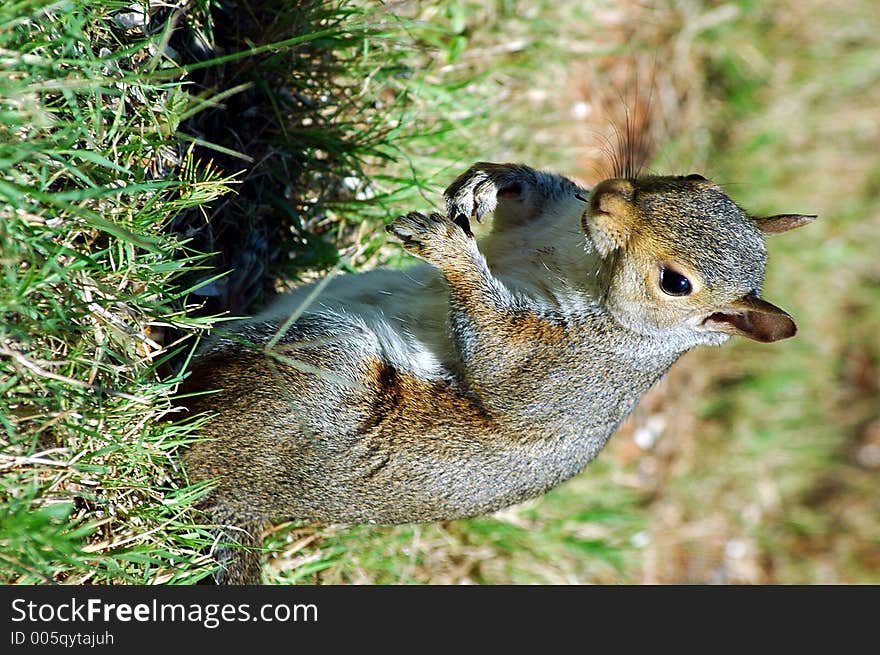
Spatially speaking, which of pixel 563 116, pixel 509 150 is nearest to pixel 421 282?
pixel 509 150

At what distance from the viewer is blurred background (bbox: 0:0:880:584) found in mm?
2641

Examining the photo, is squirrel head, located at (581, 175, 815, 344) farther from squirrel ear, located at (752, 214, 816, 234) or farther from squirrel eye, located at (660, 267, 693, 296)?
squirrel ear, located at (752, 214, 816, 234)

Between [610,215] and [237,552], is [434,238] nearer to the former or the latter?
[610,215]

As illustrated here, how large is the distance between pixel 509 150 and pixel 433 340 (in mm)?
1758

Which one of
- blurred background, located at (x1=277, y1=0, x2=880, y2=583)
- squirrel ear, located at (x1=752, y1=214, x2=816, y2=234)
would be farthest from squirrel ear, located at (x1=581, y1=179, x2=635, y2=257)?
blurred background, located at (x1=277, y1=0, x2=880, y2=583)

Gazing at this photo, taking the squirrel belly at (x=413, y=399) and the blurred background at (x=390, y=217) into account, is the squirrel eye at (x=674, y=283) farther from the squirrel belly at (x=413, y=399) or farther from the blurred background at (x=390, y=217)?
the blurred background at (x=390, y=217)

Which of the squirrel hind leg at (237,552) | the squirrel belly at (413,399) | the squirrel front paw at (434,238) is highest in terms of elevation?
the squirrel front paw at (434,238)

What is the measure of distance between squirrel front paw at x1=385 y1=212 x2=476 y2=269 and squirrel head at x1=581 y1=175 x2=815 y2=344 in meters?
0.42

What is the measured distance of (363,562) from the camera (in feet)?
13.0

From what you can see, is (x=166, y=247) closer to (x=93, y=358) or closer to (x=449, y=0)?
(x=93, y=358)

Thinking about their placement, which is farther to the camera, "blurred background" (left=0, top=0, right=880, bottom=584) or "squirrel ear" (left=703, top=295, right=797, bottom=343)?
"squirrel ear" (left=703, top=295, right=797, bottom=343)

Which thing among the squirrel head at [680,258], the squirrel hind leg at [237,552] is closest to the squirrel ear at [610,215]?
the squirrel head at [680,258]

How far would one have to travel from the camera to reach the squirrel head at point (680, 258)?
2.97 m

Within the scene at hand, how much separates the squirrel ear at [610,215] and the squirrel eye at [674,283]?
18 cm
